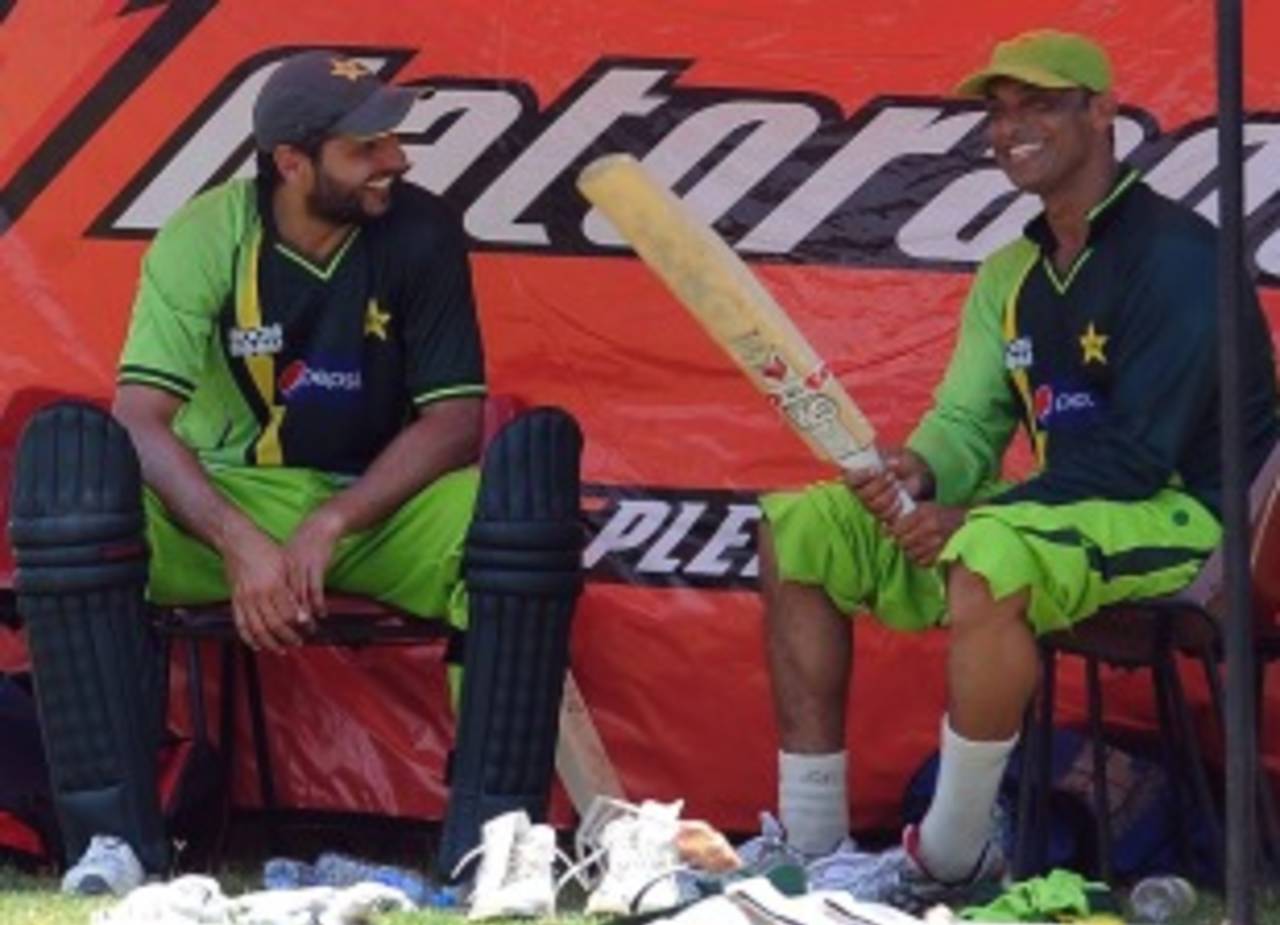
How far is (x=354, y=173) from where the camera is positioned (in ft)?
22.6

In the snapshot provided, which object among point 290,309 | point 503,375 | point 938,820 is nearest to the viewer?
point 938,820

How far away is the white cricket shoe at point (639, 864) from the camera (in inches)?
241

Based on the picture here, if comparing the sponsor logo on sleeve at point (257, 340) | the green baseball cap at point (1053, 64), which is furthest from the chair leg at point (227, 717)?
the green baseball cap at point (1053, 64)

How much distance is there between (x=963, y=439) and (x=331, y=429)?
105 centimetres

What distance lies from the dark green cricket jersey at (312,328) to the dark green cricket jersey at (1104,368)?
82 centimetres

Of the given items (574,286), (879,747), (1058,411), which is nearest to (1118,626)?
(1058,411)

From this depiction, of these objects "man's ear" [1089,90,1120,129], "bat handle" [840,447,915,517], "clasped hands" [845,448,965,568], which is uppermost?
"man's ear" [1089,90,1120,129]

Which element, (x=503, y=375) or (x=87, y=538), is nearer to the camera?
(x=87, y=538)

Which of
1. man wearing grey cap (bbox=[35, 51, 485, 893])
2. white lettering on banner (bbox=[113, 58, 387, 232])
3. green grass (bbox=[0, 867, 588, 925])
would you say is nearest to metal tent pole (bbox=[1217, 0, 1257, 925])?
green grass (bbox=[0, 867, 588, 925])

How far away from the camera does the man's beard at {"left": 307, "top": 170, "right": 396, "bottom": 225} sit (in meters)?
6.88

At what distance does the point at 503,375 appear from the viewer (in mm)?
7387

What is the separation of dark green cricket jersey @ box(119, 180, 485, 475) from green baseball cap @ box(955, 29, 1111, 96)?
38.3 inches

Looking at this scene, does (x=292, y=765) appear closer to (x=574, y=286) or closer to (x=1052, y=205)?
(x=574, y=286)

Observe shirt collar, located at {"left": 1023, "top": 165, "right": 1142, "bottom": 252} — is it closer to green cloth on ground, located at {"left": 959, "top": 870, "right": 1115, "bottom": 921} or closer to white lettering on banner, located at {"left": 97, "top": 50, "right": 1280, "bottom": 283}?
white lettering on banner, located at {"left": 97, "top": 50, "right": 1280, "bottom": 283}
